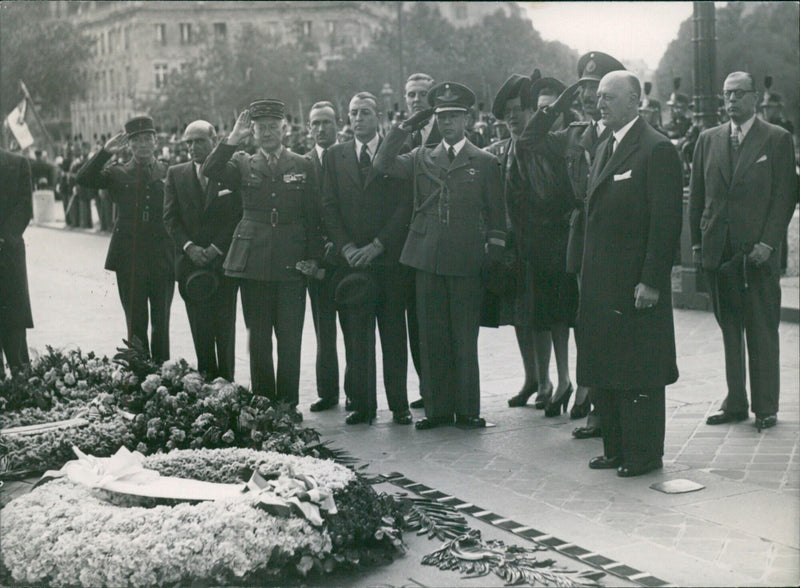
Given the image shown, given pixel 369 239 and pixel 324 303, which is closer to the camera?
pixel 369 239

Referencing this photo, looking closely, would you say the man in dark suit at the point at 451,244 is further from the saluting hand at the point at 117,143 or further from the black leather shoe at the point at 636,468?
the saluting hand at the point at 117,143

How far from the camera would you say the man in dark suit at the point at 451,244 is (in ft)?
25.2

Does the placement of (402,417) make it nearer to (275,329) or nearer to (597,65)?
(275,329)

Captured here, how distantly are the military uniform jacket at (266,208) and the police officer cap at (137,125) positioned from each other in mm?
1178

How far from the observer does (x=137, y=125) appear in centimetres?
899

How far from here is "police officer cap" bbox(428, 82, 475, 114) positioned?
7625 millimetres

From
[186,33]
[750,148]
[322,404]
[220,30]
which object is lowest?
[322,404]

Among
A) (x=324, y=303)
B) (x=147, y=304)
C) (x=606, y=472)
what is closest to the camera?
(x=606, y=472)

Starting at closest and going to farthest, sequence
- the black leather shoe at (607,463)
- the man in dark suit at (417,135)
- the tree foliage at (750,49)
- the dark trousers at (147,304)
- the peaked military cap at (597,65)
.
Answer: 1. the black leather shoe at (607,463)
2. the peaked military cap at (597,65)
3. the man in dark suit at (417,135)
4. the dark trousers at (147,304)
5. the tree foliage at (750,49)

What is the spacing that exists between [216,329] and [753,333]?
383 cm

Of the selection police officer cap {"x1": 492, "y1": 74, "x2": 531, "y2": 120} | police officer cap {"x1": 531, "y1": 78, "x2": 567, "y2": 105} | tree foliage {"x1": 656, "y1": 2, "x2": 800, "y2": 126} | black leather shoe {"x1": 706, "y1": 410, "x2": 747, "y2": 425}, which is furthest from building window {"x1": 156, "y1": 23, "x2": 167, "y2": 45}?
black leather shoe {"x1": 706, "y1": 410, "x2": 747, "y2": 425}

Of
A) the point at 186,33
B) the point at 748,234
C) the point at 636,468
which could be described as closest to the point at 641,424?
A: the point at 636,468

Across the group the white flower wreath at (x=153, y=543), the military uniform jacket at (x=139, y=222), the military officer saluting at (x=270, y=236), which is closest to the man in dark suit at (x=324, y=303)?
the military officer saluting at (x=270, y=236)

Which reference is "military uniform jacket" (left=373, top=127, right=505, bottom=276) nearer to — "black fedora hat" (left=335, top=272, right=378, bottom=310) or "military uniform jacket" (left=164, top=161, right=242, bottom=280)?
"black fedora hat" (left=335, top=272, right=378, bottom=310)
